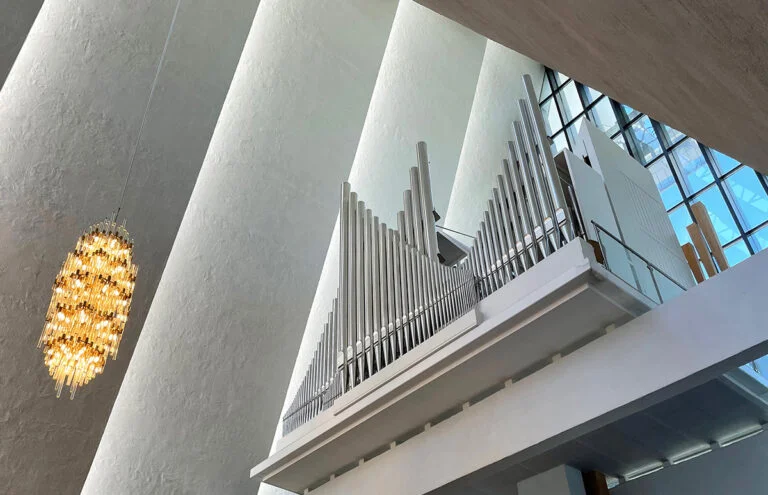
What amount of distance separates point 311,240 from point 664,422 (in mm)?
4235

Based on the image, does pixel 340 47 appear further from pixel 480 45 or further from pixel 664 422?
pixel 664 422

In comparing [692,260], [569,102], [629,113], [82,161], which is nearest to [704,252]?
[692,260]

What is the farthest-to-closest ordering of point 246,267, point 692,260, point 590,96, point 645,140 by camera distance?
point 590,96 → point 645,140 → point 246,267 → point 692,260

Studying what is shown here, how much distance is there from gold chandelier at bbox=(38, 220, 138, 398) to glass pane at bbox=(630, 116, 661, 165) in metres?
7.54

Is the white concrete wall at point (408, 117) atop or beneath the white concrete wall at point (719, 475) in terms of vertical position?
atop

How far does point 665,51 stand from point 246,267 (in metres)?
6.16

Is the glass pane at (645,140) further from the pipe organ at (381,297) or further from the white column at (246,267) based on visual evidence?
the pipe organ at (381,297)

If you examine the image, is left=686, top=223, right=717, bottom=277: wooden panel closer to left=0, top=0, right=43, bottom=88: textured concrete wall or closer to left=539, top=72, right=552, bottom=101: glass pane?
left=0, top=0, right=43, bottom=88: textured concrete wall

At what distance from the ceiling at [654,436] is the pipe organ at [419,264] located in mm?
1256

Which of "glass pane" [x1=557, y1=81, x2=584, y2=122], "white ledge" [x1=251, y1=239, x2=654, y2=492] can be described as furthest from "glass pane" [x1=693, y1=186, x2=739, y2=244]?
"white ledge" [x1=251, y1=239, x2=654, y2=492]

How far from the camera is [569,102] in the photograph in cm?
1176

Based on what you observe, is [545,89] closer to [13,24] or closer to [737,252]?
[737,252]

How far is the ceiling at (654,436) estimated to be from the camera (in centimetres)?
490

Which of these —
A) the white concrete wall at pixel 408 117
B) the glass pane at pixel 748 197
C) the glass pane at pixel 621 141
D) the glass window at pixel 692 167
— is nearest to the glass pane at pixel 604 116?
the glass pane at pixel 621 141
